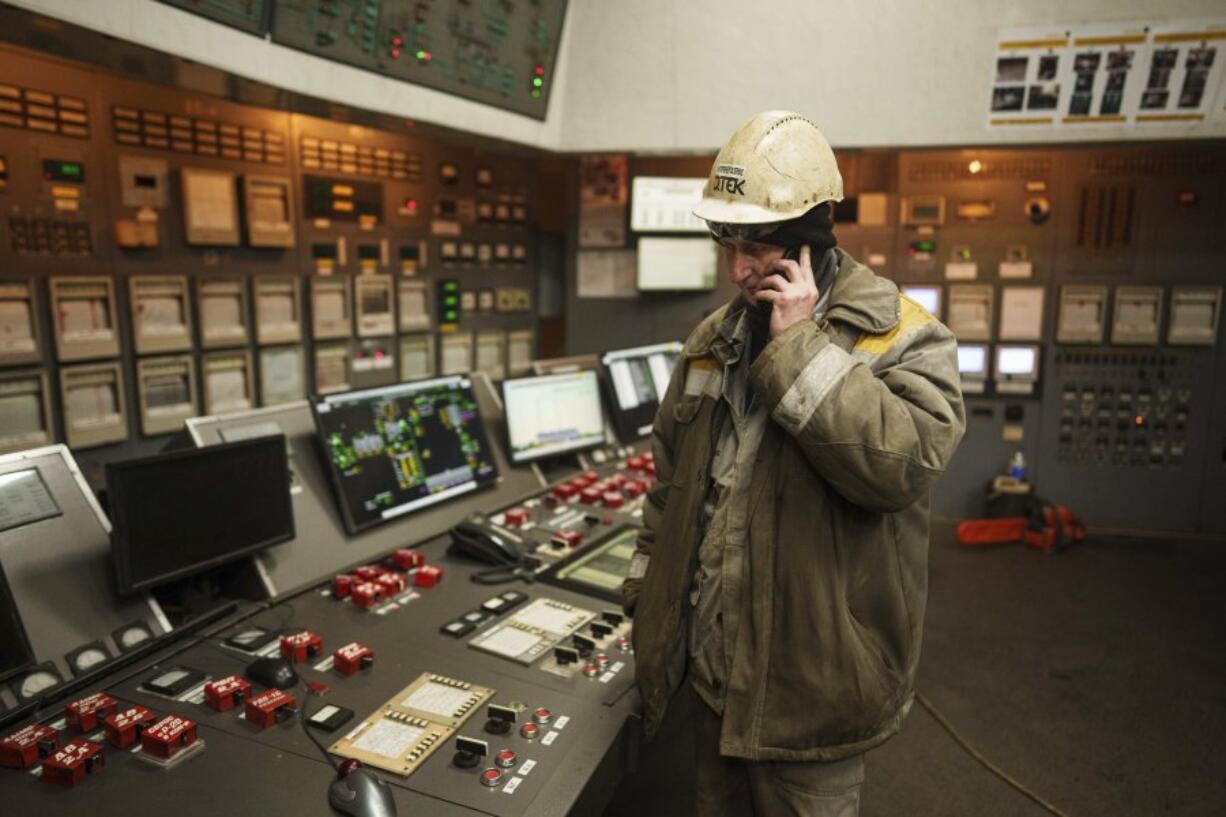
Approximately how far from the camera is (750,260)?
3.96 ft

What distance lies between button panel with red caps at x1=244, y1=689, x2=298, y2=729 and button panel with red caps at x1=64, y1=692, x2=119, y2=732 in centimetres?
21

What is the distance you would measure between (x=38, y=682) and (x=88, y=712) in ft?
0.54

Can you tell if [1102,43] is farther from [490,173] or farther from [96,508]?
[96,508]

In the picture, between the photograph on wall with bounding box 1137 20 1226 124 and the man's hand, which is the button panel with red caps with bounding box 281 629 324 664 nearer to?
the man's hand

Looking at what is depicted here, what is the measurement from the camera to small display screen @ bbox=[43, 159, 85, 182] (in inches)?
101

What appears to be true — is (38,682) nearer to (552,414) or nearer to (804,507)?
(804,507)

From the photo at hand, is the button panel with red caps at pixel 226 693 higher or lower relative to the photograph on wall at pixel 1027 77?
lower

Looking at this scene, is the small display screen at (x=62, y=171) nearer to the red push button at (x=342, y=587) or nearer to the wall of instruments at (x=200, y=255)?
the wall of instruments at (x=200, y=255)

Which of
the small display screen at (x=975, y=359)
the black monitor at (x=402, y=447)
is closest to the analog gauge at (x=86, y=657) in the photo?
the black monitor at (x=402, y=447)

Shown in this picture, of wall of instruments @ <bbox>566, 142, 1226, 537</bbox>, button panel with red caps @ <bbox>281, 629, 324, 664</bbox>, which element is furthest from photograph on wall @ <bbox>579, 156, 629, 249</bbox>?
button panel with red caps @ <bbox>281, 629, 324, 664</bbox>

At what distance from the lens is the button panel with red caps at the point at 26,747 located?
1139 mm

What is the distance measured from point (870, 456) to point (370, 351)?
322 cm

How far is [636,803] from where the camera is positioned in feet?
7.13

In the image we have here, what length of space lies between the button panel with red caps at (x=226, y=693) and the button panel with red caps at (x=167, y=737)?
0.08 metres
